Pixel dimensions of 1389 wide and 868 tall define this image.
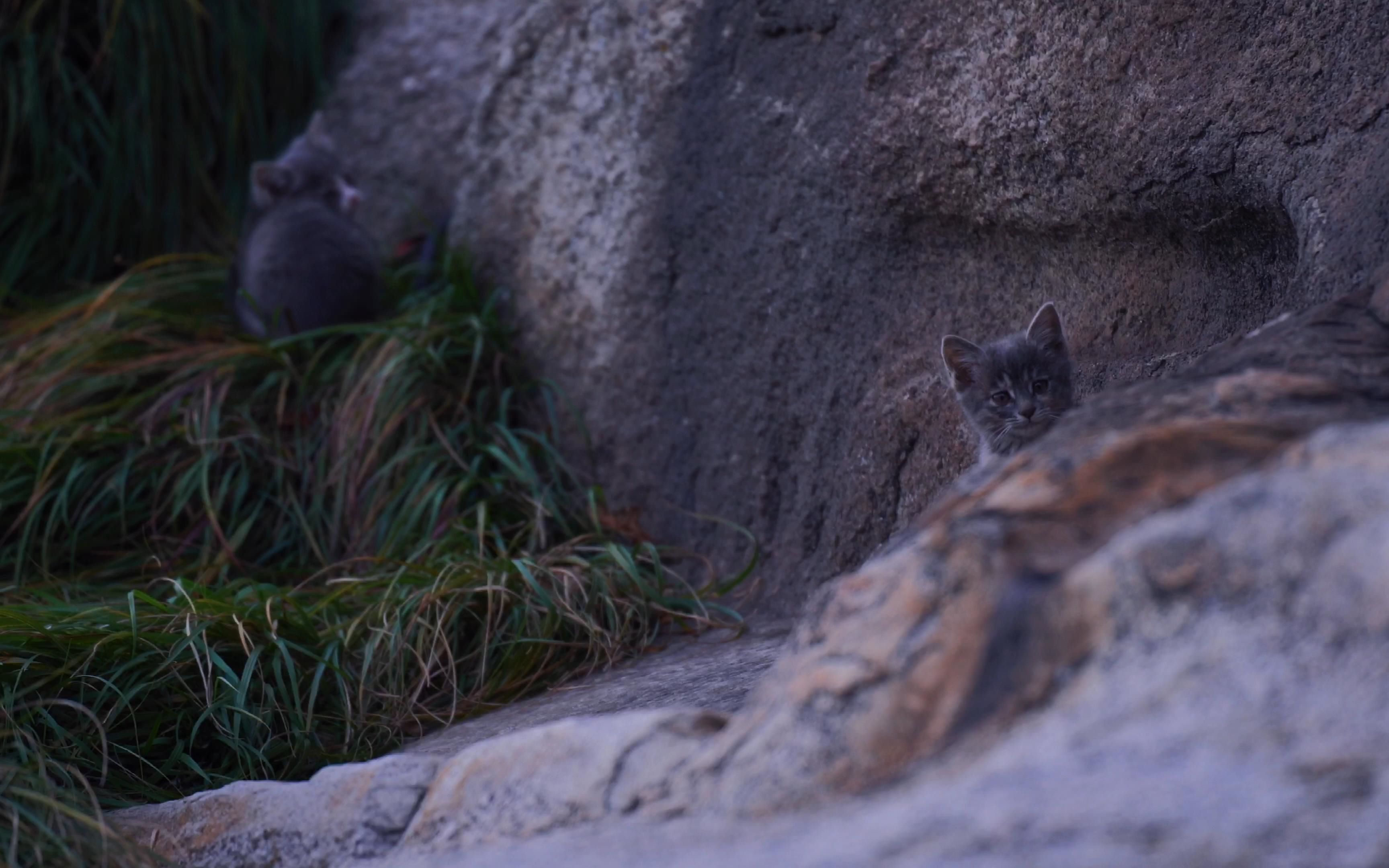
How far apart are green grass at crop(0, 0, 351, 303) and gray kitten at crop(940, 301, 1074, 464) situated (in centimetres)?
297

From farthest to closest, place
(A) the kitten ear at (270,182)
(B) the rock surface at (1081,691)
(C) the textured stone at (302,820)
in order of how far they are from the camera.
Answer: (A) the kitten ear at (270,182) → (C) the textured stone at (302,820) → (B) the rock surface at (1081,691)

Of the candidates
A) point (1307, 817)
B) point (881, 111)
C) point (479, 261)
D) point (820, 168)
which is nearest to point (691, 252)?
point (820, 168)

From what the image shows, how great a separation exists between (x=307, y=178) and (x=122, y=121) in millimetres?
784

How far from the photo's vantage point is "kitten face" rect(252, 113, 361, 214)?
3994 mm

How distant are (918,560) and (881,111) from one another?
140cm

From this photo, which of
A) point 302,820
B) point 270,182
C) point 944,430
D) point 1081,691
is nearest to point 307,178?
point 270,182

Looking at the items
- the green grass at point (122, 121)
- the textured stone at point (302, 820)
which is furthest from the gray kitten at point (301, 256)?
the textured stone at point (302, 820)

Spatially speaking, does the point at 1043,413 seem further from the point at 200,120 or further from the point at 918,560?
the point at 200,120

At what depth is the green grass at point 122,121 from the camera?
4219 millimetres

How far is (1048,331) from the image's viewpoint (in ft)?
7.45

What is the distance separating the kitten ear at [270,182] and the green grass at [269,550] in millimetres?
309

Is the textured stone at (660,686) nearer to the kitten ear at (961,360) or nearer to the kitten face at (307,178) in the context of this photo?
the kitten ear at (961,360)

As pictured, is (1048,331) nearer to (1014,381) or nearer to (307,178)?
(1014,381)

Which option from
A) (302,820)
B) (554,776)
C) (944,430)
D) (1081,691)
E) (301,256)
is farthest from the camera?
(301,256)
